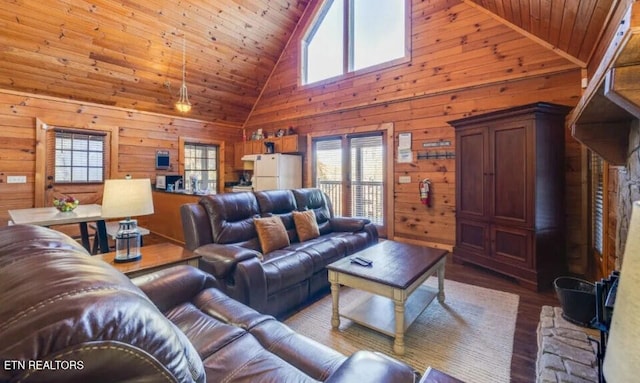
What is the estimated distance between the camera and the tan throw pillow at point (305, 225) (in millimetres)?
3398

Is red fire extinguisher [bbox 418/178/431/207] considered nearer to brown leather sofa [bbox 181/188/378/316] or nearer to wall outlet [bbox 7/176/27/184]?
brown leather sofa [bbox 181/188/378/316]

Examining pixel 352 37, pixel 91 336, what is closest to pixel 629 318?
pixel 91 336

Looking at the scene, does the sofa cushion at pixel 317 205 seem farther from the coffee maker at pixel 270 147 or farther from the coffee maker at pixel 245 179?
the coffee maker at pixel 245 179

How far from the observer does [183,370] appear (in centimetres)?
62

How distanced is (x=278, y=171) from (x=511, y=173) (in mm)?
4018

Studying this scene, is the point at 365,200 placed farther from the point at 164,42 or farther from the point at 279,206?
the point at 164,42

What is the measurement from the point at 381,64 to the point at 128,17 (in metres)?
4.05

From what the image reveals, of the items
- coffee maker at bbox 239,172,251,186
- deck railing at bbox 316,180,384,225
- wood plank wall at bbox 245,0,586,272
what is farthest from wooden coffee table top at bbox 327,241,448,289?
coffee maker at bbox 239,172,251,186

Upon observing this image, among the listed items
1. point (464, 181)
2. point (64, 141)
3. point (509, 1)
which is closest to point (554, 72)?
point (509, 1)

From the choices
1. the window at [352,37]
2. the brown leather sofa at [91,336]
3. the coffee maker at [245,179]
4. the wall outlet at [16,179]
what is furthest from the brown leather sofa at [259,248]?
the wall outlet at [16,179]

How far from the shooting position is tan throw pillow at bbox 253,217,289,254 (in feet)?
9.63

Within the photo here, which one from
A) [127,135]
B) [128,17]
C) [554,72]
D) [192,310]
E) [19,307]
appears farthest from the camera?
[127,135]

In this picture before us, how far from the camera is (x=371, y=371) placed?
0.95 m

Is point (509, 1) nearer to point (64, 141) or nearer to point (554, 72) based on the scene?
point (554, 72)
